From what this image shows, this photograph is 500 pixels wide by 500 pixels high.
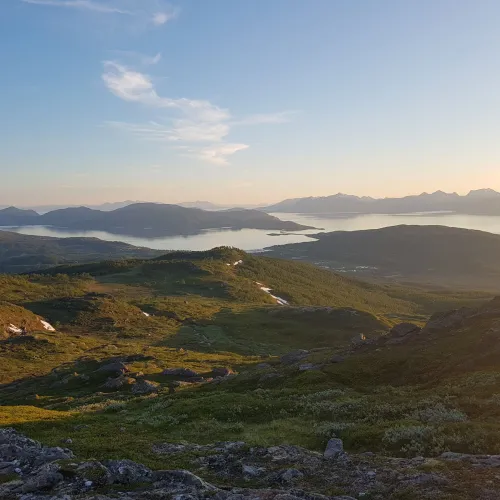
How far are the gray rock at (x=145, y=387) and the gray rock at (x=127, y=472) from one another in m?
35.8

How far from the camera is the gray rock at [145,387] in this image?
163 ft

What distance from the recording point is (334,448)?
19281 millimetres

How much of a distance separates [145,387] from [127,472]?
37.8 meters

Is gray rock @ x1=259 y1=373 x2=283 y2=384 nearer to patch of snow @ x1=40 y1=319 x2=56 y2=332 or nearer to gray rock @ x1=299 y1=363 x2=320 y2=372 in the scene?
gray rock @ x1=299 y1=363 x2=320 y2=372

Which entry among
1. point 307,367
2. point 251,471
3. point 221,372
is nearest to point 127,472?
point 251,471

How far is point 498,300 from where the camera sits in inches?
1955

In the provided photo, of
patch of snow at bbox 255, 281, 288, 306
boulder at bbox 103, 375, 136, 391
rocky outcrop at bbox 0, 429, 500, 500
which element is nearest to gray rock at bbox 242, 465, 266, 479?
rocky outcrop at bbox 0, 429, 500, 500

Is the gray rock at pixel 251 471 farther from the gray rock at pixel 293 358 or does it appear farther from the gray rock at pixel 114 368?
the gray rock at pixel 114 368

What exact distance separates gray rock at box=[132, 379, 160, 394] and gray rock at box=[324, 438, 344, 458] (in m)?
33.9

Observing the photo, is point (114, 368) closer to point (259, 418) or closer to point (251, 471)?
point (259, 418)

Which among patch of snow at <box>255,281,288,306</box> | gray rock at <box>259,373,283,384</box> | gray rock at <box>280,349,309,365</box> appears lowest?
patch of snow at <box>255,281,288,306</box>

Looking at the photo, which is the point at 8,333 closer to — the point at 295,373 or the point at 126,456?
the point at 295,373

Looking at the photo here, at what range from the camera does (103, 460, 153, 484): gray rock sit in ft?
47.3

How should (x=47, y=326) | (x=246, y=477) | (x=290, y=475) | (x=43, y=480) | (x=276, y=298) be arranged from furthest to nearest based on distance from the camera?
1. (x=276, y=298)
2. (x=47, y=326)
3. (x=246, y=477)
4. (x=290, y=475)
5. (x=43, y=480)
